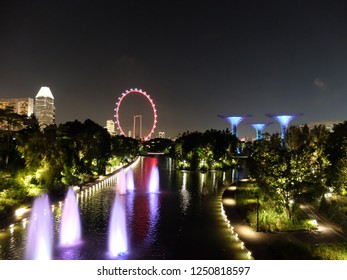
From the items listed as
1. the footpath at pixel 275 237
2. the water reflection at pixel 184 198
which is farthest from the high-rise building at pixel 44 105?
the footpath at pixel 275 237

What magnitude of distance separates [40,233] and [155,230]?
17.5 feet

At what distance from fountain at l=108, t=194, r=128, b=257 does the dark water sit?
23 centimetres

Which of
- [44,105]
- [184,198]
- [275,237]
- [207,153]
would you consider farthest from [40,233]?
[44,105]

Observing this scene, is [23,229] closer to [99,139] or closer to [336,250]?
[336,250]

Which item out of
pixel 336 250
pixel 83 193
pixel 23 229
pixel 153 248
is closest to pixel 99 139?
pixel 83 193

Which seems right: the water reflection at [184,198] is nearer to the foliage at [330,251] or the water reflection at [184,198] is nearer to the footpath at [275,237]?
the footpath at [275,237]

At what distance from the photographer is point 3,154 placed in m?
27.1

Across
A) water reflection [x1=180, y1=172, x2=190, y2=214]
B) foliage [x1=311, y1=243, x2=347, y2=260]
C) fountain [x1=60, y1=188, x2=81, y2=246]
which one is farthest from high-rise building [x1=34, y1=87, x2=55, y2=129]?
foliage [x1=311, y1=243, x2=347, y2=260]

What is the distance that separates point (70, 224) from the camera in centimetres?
1842

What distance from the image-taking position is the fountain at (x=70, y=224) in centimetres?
1596

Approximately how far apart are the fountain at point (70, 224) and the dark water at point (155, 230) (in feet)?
1.05

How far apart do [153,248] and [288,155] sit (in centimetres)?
853

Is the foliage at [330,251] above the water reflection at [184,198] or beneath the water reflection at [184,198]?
beneath

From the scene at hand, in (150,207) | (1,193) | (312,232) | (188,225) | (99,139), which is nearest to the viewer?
(312,232)
